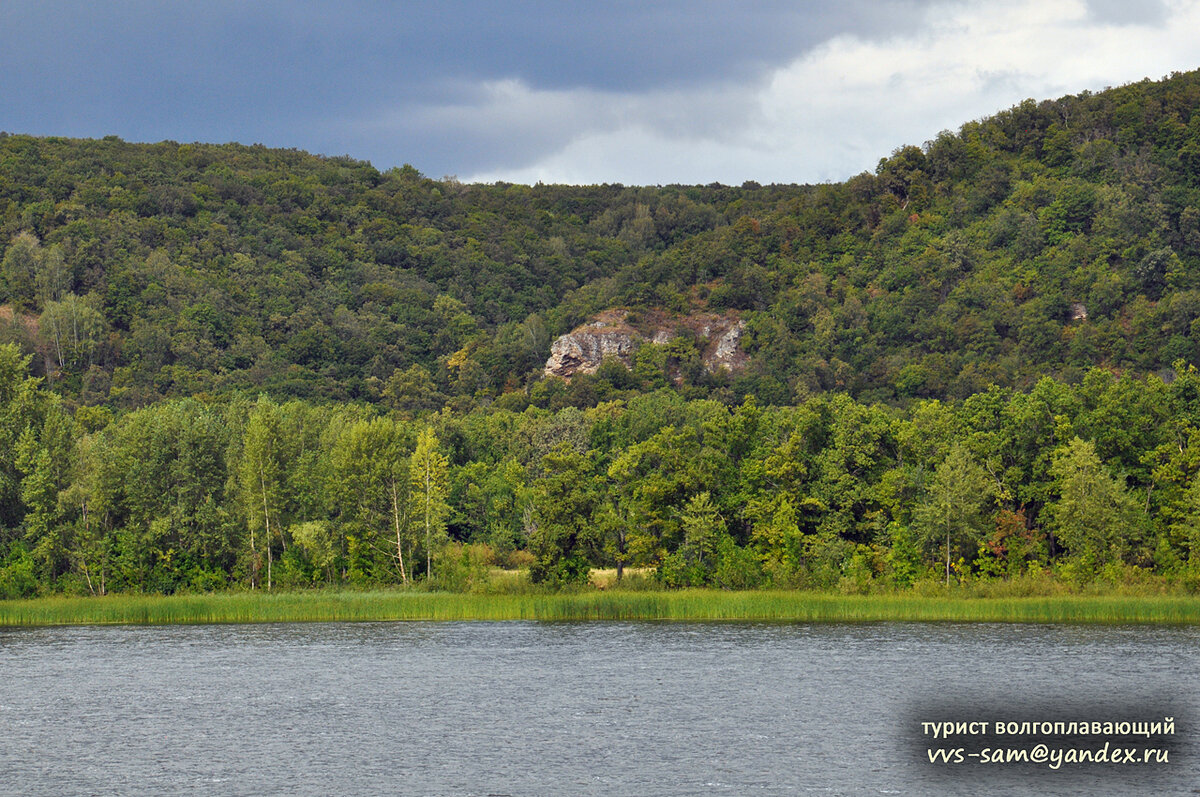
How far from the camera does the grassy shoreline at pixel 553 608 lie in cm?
7606

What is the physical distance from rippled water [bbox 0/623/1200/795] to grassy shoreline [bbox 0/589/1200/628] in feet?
12.3

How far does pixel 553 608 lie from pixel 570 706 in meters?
30.7

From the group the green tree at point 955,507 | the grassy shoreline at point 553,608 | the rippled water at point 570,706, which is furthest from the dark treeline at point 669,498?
the rippled water at point 570,706

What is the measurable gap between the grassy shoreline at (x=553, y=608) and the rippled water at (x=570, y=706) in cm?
375

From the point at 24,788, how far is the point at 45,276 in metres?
166

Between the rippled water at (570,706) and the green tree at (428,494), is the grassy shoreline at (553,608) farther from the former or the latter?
the green tree at (428,494)

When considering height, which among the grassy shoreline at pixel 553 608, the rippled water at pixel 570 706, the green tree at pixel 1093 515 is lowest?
the grassy shoreline at pixel 553 608

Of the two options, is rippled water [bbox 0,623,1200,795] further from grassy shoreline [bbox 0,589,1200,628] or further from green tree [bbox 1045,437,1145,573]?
green tree [bbox 1045,437,1145,573]

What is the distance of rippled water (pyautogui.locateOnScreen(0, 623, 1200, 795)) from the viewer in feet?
128

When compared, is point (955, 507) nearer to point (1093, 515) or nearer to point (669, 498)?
point (1093, 515)

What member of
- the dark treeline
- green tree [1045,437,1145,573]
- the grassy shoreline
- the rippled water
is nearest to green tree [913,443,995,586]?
the dark treeline

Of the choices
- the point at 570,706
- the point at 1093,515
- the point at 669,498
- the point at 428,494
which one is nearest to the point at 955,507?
the point at 1093,515

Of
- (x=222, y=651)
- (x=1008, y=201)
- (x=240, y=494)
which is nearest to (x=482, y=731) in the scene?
(x=222, y=651)

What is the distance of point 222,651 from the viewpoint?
6675 centimetres
